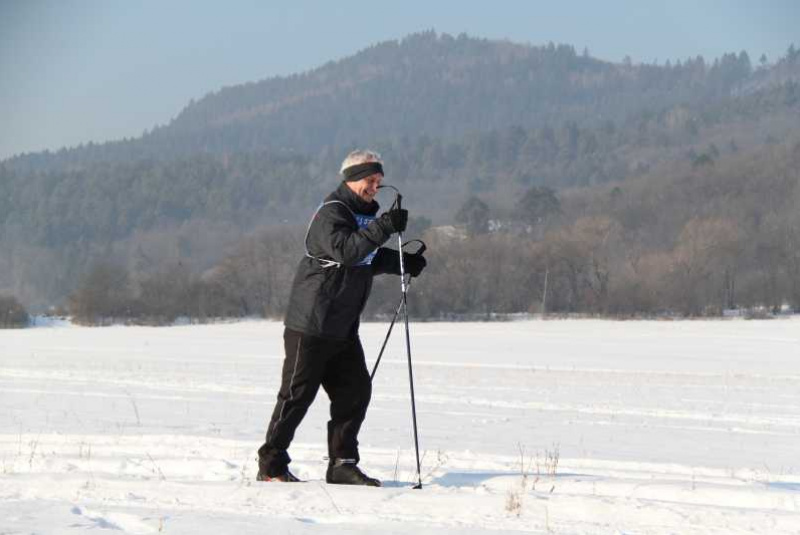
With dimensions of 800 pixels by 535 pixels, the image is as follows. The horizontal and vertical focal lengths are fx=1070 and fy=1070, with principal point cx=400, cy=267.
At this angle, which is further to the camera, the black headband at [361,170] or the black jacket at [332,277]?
the black headband at [361,170]

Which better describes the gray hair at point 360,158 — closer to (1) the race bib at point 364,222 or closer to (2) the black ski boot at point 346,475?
(1) the race bib at point 364,222

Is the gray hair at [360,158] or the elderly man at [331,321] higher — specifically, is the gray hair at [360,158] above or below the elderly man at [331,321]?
above

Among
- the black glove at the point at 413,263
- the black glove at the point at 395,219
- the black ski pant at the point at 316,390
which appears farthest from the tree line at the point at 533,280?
the black glove at the point at 395,219

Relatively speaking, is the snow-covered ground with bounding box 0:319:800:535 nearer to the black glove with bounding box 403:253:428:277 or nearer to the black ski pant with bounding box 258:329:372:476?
the black ski pant with bounding box 258:329:372:476

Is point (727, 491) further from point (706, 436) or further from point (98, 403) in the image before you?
point (98, 403)

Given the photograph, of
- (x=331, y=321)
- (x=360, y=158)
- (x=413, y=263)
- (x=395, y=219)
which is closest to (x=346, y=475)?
(x=331, y=321)

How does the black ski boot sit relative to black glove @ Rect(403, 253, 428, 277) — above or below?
below

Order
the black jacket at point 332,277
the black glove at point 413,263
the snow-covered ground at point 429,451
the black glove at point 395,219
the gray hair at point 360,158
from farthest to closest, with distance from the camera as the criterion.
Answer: the black glove at point 413,263, the gray hair at point 360,158, the black jacket at point 332,277, the black glove at point 395,219, the snow-covered ground at point 429,451

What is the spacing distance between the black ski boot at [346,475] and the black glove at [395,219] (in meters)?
1.46

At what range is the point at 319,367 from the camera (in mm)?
6340

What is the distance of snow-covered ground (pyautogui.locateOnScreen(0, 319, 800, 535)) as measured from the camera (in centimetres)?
489

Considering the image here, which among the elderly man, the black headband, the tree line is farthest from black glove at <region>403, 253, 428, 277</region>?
the tree line

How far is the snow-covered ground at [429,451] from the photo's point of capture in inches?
193

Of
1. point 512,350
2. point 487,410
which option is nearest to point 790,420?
point 487,410
